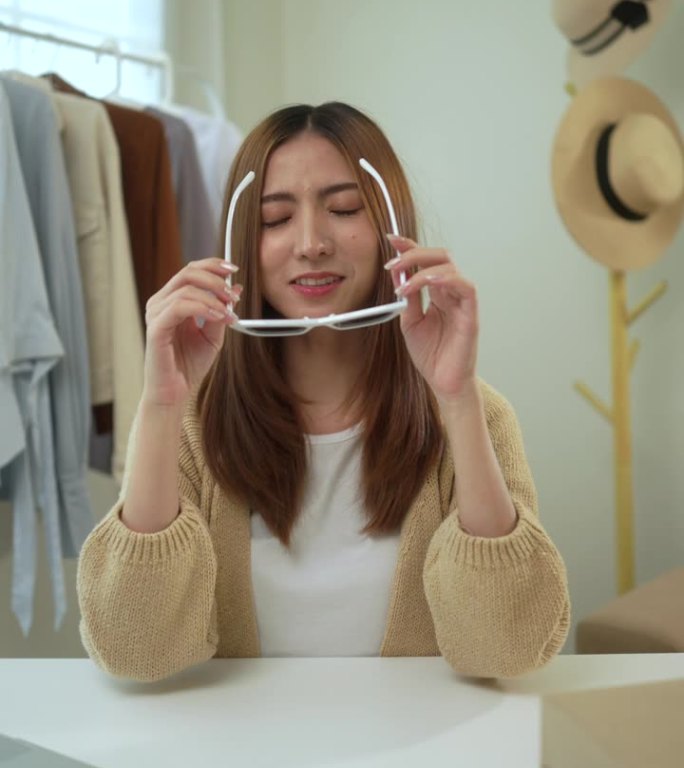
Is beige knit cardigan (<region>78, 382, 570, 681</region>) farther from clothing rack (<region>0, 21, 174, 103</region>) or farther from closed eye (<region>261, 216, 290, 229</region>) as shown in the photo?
clothing rack (<region>0, 21, 174, 103</region>)

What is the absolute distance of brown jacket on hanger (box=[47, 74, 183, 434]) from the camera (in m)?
1.77

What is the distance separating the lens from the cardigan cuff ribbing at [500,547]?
2.59ft

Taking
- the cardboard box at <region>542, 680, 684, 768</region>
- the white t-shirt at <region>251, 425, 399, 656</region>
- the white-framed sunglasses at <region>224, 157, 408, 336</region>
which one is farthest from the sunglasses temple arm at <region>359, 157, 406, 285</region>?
the cardboard box at <region>542, 680, 684, 768</region>

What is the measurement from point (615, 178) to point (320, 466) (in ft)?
3.52

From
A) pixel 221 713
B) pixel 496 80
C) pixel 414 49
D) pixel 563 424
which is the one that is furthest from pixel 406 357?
pixel 414 49

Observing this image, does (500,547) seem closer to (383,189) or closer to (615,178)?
(383,189)

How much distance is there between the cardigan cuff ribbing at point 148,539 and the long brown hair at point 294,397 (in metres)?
0.11

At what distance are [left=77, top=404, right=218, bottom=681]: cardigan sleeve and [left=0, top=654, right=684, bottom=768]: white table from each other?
2 centimetres

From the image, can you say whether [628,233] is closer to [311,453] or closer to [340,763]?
[311,453]

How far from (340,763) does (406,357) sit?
0.50 meters

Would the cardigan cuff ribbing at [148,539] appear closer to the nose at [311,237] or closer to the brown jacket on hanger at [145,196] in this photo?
the nose at [311,237]

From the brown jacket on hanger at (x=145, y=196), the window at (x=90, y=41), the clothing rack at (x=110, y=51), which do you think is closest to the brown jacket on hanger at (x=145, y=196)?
the brown jacket on hanger at (x=145, y=196)

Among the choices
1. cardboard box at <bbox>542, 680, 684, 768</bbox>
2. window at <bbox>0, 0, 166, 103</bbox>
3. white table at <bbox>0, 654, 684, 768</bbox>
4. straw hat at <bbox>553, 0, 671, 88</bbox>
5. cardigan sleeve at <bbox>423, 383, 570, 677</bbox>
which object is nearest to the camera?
cardboard box at <bbox>542, 680, 684, 768</bbox>

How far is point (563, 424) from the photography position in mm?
2146
